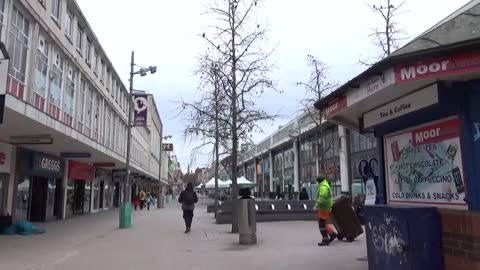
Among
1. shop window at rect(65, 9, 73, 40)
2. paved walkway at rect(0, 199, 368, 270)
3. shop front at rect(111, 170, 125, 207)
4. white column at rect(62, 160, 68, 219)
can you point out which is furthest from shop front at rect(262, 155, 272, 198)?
paved walkway at rect(0, 199, 368, 270)

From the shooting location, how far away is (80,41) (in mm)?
24469

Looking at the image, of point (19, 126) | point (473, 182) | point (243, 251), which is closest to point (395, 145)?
point (473, 182)

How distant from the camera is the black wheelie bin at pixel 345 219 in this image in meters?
13.2

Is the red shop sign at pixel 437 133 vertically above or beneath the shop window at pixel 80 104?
beneath

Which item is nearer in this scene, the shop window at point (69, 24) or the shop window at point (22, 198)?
the shop window at point (22, 198)

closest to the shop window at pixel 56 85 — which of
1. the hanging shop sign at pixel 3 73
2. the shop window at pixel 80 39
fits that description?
the shop window at pixel 80 39

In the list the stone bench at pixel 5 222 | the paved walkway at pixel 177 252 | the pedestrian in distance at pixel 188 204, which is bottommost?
the paved walkway at pixel 177 252

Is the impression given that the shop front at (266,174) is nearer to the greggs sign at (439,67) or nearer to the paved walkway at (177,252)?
the paved walkway at (177,252)

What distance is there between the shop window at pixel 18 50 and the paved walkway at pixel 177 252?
4.48m

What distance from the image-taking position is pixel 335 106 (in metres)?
8.11

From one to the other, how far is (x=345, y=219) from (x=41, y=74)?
11187 millimetres

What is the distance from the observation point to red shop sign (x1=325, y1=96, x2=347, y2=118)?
7.76 metres

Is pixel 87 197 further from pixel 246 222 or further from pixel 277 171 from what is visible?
pixel 277 171

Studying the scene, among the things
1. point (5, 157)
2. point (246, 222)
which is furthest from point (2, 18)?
point (246, 222)
